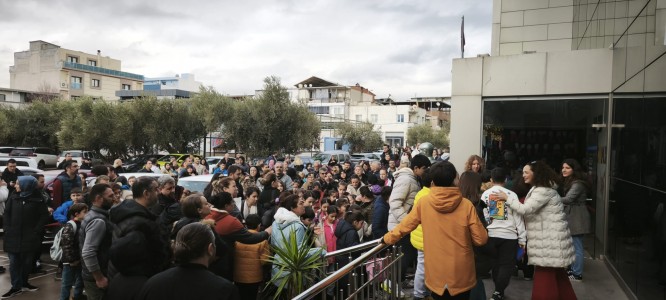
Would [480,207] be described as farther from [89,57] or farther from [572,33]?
[89,57]

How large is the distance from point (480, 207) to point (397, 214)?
3.26 ft

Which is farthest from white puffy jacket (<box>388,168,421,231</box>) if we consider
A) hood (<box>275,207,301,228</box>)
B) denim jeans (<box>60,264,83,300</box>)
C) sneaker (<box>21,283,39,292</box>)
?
sneaker (<box>21,283,39,292</box>)

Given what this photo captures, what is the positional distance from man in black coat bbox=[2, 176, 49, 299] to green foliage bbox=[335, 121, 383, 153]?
44.0 meters

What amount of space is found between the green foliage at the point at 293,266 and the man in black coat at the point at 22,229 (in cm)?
420

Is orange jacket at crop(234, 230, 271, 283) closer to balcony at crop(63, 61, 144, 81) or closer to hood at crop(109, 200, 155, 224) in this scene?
hood at crop(109, 200, 155, 224)

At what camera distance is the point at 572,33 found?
966 centimetres

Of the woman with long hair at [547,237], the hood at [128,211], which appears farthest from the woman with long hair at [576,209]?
the hood at [128,211]

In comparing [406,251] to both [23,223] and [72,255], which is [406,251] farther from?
[23,223]

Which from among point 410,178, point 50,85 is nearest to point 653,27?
point 410,178

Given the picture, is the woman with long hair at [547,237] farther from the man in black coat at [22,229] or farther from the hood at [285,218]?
the man in black coat at [22,229]

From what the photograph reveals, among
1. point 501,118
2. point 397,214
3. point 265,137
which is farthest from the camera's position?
point 265,137

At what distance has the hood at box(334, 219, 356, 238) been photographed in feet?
20.0

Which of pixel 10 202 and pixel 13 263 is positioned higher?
pixel 10 202

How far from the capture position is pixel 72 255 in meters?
Answer: 5.66
